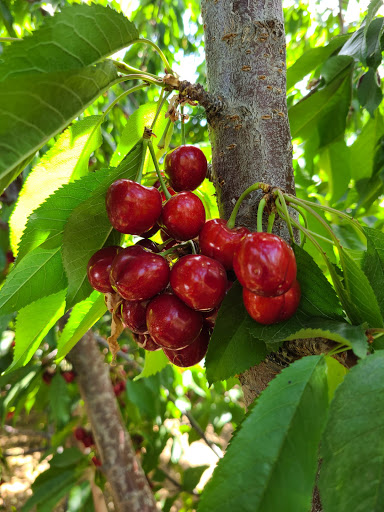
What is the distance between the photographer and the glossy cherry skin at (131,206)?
22.8 inches

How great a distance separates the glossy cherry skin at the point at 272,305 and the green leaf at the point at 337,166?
38.6 inches

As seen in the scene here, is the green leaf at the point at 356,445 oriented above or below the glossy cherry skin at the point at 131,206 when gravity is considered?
below

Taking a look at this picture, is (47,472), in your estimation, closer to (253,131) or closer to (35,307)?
(35,307)

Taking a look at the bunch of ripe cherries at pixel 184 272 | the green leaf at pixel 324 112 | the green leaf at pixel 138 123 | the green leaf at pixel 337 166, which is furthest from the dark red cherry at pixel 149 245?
the green leaf at pixel 337 166

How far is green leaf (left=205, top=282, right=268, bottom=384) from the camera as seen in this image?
1.82 ft

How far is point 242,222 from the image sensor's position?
0.67 meters

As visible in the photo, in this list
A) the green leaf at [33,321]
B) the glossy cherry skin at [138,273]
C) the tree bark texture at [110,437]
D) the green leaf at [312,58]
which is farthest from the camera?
the tree bark texture at [110,437]

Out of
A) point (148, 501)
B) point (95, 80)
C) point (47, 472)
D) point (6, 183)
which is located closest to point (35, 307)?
point (6, 183)

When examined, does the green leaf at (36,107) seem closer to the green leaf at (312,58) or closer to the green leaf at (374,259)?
the green leaf at (374,259)

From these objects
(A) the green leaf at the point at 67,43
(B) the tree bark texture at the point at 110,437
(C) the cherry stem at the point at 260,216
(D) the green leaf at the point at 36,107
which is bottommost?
(B) the tree bark texture at the point at 110,437

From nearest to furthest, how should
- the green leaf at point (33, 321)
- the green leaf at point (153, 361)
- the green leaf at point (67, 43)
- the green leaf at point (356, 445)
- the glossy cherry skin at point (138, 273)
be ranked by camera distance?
the green leaf at point (356, 445)
the green leaf at point (67, 43)
the glossy cherry skin at point (138, 273)
the green leaf at point (33, 321)
the green leaf at point (153, 361)

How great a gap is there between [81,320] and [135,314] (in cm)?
23

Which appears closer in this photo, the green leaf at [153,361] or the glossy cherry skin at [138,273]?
the glossy cherry skin at [138,273]

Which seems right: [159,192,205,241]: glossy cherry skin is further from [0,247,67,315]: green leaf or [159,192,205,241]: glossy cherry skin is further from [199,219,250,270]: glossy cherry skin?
[0,247,67,315]: green leaf
